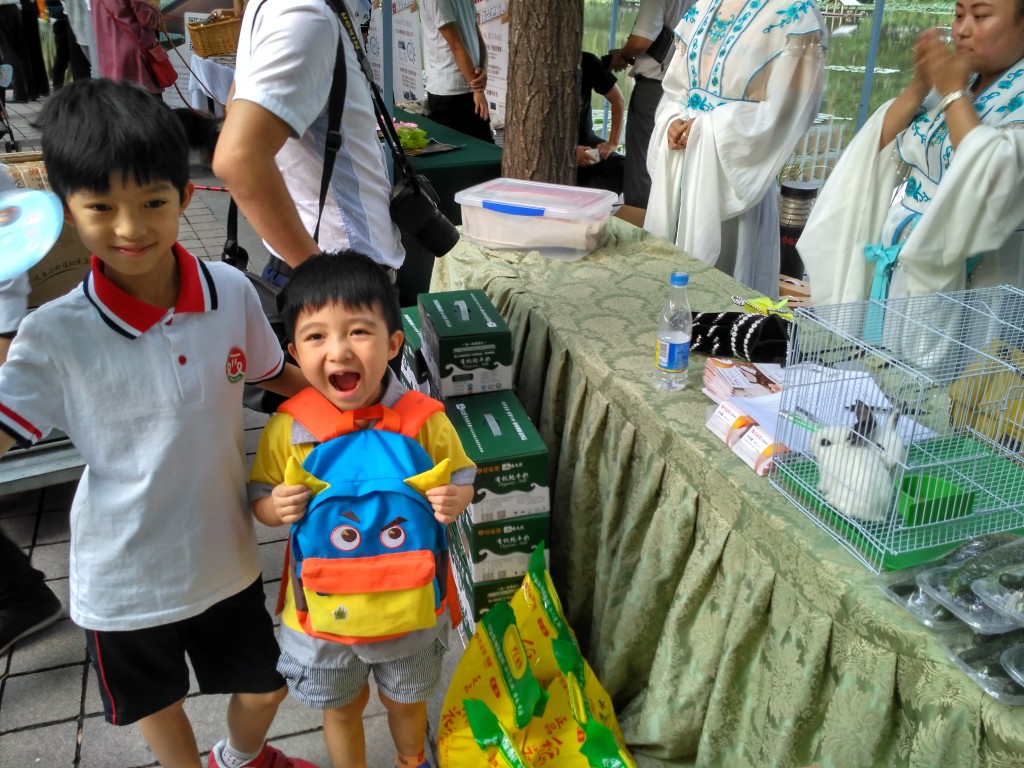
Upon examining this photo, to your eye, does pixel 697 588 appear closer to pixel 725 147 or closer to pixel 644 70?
pixel 725 147

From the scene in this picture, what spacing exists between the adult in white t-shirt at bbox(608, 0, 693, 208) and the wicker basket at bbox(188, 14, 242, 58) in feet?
7.51

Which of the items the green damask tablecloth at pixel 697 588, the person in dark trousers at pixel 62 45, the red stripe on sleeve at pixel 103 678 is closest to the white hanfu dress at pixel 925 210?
the green damask tablecloth at pixel 697 588

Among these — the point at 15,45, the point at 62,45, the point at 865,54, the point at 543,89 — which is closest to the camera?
the point at 543,89

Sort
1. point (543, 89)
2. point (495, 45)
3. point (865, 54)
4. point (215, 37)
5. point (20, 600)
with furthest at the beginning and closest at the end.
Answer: point (865, 54) < point (495, 45) < point (215, 37) < point (543, 89) < point (20, 600)

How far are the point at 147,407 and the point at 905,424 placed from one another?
1160 mm

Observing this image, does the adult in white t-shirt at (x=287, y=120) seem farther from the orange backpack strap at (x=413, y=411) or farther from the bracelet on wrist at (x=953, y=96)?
the bracelet on wrist at (x=953, y=96)

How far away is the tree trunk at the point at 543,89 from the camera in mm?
3160

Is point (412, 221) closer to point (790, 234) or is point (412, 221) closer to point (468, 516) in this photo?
point (468, 516)

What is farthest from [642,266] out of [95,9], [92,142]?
[95,9]

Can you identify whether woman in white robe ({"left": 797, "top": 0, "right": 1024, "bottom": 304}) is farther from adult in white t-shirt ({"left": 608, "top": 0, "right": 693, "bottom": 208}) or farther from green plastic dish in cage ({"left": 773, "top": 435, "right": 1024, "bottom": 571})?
adult in white t-shirt ({"left": 608, "top": 0, "right": 693, "bottom": 208})

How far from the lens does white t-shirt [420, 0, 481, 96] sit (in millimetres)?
4773

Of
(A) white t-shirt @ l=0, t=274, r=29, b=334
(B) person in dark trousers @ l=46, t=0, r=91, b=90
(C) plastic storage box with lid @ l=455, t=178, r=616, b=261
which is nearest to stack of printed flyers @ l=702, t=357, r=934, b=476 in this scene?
(C) plastic storage box with lid @ l=455, t=178, r=616, b=261

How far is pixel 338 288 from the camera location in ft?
4.28

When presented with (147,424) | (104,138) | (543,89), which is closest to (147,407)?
(147,424)
